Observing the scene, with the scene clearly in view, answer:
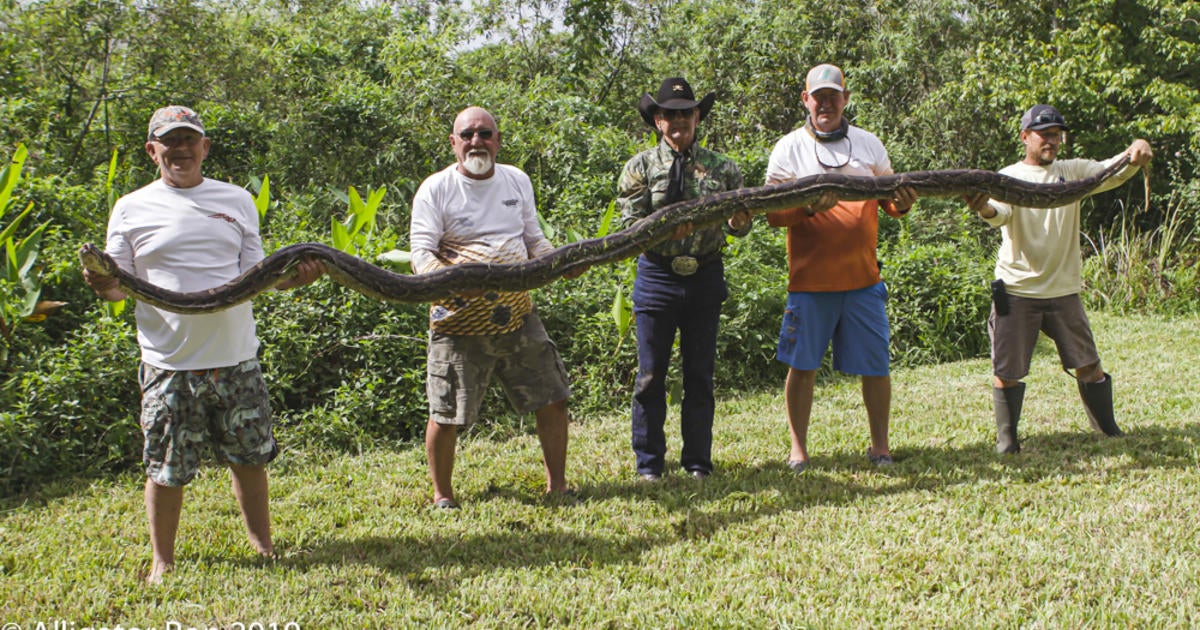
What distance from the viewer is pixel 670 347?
485 centimetres

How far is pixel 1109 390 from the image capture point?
5.16 metres

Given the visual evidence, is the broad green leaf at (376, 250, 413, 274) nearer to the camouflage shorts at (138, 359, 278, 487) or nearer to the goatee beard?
the goatee beard

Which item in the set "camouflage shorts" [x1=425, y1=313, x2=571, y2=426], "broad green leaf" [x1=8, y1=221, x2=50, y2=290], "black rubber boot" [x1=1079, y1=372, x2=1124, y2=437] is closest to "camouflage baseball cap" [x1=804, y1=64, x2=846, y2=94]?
"camouflage shorts" [x1=425, y1=313, x2=571, y2=426]

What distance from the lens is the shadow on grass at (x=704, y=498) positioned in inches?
151

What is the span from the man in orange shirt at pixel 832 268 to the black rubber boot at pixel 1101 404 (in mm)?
1323

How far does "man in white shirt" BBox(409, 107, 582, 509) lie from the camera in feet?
13.8

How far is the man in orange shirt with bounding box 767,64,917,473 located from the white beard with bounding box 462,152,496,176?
1.58 meters

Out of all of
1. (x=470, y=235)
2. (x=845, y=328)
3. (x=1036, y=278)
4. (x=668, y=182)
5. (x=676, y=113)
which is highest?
(x=676, y=113)

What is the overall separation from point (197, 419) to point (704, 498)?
2.57 meters

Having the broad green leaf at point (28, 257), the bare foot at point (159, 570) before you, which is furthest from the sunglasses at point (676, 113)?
the broad green leaf at point (28, 257)

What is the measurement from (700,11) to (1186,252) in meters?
11.8

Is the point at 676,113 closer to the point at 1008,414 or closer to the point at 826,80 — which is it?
the point at 826,80

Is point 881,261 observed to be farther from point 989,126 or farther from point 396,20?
point 396,20

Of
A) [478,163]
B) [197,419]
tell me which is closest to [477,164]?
[478,163]
